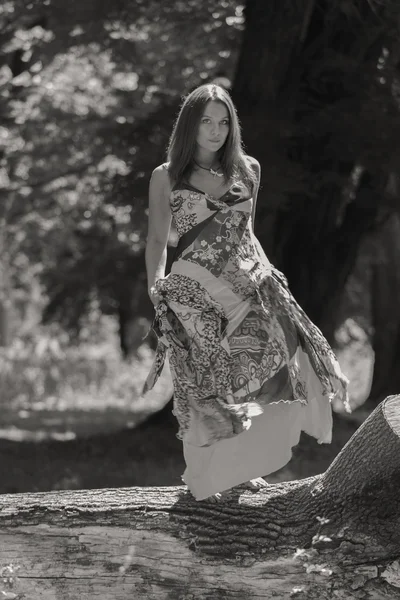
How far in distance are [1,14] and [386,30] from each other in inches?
173

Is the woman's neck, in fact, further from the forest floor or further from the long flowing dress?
the forest floor

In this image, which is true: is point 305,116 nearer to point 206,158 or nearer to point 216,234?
point 206,158

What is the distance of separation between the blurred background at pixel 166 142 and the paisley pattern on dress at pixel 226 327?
392cm

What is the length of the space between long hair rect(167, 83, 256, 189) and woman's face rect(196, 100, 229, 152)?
0.7 inches

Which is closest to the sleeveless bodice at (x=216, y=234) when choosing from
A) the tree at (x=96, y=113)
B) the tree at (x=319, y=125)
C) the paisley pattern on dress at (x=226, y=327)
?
the paisley pattern on dress at (x=226, y=327)

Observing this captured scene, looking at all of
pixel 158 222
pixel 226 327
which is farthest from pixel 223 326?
pixel 158 222

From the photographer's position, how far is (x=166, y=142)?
9.80 m

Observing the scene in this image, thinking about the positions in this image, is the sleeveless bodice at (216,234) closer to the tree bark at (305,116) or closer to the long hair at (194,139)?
the long hair at (194,139)

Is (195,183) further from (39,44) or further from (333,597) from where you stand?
(39,44)

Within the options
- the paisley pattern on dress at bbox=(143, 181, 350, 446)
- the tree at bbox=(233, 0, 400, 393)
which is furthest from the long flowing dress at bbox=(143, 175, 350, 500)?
the tree at bbox=(233, 0, 400, 393)

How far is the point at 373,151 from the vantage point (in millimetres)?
9602

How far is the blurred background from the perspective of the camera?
960cm

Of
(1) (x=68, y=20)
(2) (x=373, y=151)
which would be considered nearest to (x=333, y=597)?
(2) (x=373, y=151)

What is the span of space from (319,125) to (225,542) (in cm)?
614
